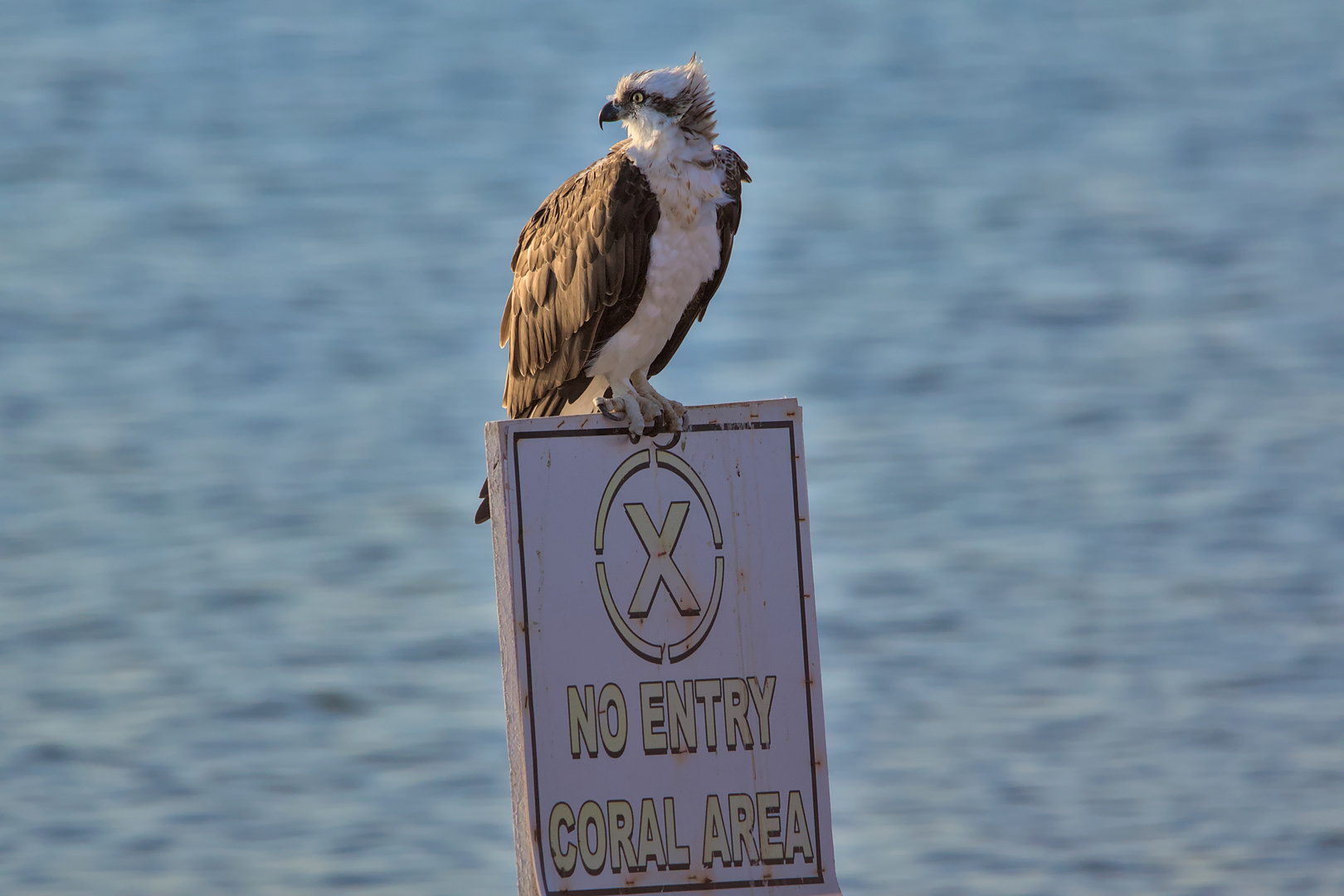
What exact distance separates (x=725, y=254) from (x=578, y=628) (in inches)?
83.4

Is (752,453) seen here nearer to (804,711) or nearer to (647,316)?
(804,711)

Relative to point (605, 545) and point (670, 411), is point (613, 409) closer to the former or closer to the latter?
point (670, 411)

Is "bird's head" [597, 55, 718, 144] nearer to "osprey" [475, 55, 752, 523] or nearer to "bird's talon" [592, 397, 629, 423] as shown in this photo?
"osprey" [475, 55, 752, 523]

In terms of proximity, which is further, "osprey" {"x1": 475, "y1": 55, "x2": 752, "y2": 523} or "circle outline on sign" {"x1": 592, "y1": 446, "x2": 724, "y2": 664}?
"osprey" {"x1": 475, "y1": 55, "x2": 752, "y2": 523}

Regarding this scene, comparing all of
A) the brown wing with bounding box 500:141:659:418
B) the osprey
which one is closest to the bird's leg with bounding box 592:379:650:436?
the osprey

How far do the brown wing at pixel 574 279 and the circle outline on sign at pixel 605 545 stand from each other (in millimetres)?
1495

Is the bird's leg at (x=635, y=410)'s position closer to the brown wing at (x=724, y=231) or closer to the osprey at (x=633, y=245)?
the osprey at (x=633, y=245)

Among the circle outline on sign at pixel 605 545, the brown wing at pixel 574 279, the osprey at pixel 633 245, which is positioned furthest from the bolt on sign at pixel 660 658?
the brown wing at pixel 574 279

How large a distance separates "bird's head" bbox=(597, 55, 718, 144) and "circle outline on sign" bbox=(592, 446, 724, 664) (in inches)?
71.5

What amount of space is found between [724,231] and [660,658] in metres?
2.10

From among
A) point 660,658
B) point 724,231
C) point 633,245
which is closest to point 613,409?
point 660,658

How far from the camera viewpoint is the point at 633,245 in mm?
4324

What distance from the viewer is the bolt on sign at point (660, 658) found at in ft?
9.37

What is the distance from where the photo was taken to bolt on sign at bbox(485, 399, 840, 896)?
2855 mm
